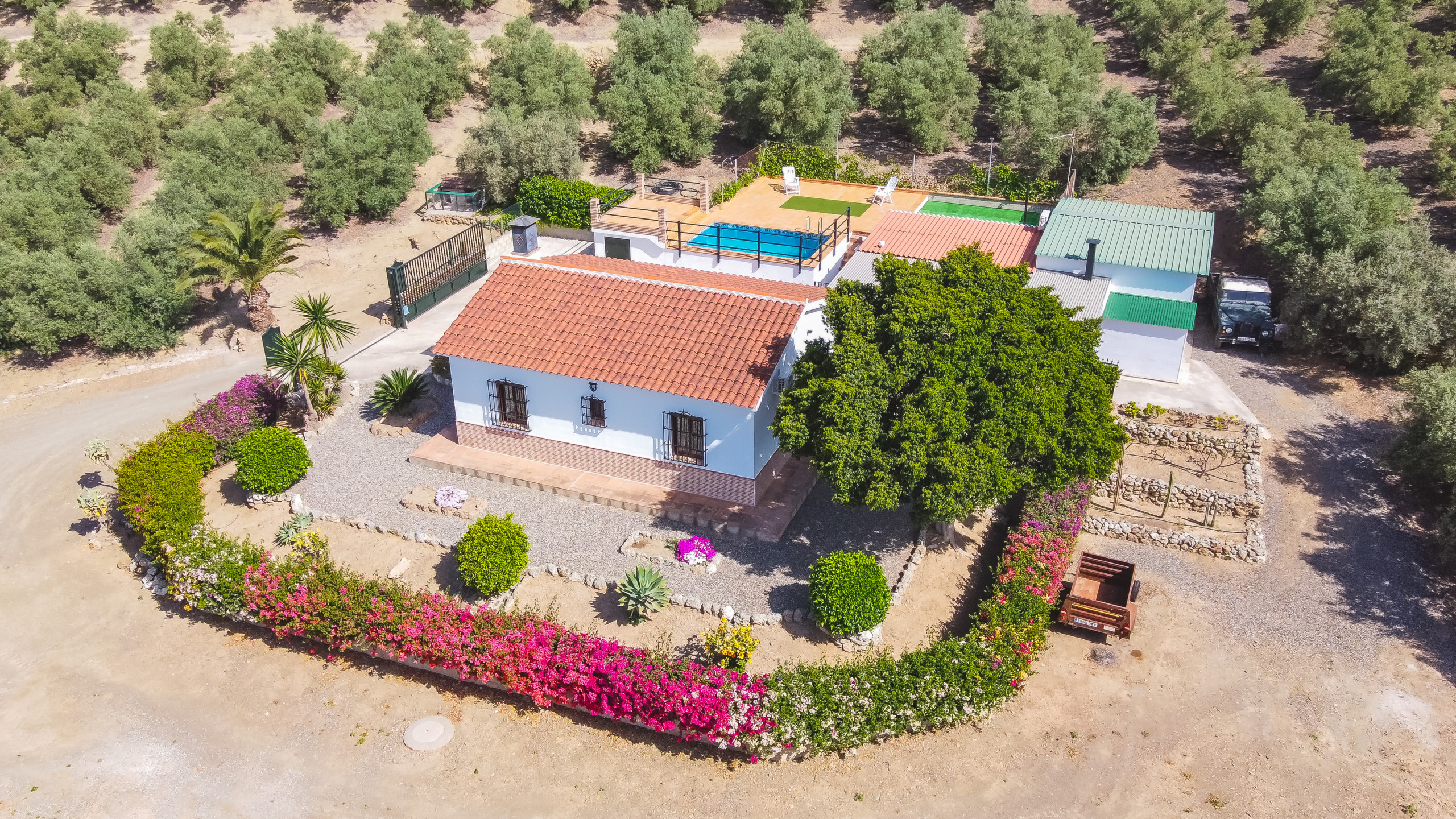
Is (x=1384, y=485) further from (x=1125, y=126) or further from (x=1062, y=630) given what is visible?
(x=1125, y=126)

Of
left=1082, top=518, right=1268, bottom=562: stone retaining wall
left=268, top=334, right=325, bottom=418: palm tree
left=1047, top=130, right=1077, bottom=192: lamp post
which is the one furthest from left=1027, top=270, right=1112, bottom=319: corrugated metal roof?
left=268, top=334, right=325, bottom=418: palm tree

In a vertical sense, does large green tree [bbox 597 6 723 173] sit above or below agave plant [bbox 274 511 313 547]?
above

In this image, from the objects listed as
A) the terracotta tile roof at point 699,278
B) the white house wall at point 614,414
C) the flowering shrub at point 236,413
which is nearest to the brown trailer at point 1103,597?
the white house wall at point 614,414

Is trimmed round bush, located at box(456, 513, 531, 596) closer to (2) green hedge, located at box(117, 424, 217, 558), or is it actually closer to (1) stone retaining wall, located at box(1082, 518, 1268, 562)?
(2) green hedge, located at box(117, 424, 217, 558)

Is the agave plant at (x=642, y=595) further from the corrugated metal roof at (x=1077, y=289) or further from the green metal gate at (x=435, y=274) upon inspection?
the green metal gate at (x=435, y=274)

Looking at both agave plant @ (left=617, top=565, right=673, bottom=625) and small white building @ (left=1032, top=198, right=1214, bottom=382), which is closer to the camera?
agave plant @ (left=617, top=565, right=673, bottom=625)

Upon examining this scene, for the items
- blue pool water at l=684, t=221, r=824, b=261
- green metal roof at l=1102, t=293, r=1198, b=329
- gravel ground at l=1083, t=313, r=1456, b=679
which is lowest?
gravel ground at l=1083, t=313, r=1456, b=679

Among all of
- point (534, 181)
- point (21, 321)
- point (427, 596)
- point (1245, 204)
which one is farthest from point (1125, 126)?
point (21, 321)
